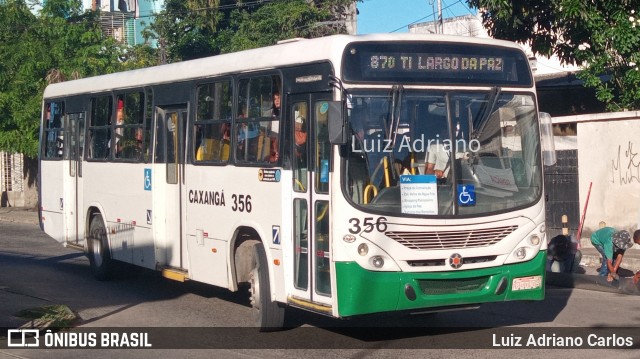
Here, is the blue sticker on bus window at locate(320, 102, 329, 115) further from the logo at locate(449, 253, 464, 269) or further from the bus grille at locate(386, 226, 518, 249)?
the logo at locate(449, 253, 464, 269)

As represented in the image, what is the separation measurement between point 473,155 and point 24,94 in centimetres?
2535

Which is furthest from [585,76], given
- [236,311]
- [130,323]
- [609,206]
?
[130,323]

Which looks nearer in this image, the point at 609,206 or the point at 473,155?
the point at 473,155

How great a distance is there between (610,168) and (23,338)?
1263 cm

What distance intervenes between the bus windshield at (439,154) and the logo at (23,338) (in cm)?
406

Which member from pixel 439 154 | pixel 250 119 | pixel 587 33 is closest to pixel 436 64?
pixel 439 154

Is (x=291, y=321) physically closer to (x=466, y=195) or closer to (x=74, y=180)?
(x=466, y=195)

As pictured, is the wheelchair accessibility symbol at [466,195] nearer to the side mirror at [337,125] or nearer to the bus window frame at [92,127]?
the side mirror at [337,125]

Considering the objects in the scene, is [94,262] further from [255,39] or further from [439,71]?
[255,39]

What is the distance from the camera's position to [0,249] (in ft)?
66.6

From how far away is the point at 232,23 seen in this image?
124ft

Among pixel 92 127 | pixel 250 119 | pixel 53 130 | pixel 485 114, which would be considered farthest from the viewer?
pixel 53 130

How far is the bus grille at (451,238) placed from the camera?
8539mm

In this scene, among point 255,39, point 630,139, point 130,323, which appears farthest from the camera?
point 255,39
